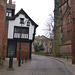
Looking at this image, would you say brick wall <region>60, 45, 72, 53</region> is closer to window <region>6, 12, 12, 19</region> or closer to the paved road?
window <region>6, 12, 12, 19</region>

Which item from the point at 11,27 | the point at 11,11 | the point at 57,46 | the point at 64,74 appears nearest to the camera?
the point at 64,74

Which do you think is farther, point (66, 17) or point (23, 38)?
point (66, 17)

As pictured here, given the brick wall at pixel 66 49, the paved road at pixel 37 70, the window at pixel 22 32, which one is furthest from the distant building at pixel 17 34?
the brick wall at pixel 66 49

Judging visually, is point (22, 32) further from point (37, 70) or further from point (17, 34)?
point (37, 70)

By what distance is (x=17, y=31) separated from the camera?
2247cm

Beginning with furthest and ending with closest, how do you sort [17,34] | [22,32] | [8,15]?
1. [8,15]
2. [22,32]
3. [17,34]

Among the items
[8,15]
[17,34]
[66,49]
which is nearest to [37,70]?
[17,34]

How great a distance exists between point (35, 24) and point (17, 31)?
378cm

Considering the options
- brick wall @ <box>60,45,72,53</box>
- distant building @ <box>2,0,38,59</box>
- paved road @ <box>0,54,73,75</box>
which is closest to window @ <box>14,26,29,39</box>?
distant building @ <box>2,0,38,59</box>

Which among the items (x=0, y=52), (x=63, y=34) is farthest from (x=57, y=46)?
(x=0, y=52)

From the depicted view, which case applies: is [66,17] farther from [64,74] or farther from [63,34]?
[64,74]

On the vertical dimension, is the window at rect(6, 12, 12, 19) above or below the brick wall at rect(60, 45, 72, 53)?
above

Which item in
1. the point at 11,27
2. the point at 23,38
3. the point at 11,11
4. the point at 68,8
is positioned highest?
the point at 68,8

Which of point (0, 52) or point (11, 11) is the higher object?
point (11, 11)
